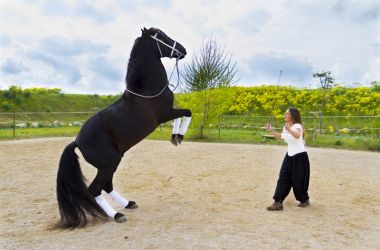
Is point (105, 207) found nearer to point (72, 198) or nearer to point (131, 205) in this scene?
point (72, 198)

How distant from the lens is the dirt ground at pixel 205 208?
356 centimetres

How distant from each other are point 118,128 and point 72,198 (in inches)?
37.7

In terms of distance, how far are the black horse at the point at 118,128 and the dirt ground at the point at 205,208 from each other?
0.29m

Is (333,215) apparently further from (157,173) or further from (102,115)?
(157,173)

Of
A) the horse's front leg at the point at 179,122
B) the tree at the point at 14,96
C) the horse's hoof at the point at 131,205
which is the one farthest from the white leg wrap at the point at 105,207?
the tree at the point at 14,96

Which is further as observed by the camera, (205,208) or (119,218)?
(205,208)

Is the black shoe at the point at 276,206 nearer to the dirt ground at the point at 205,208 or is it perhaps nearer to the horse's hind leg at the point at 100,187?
the dirt ground at the point at 205,208

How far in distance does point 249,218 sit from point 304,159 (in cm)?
116

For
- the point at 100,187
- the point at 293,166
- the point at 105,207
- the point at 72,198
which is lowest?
the point at 105,207

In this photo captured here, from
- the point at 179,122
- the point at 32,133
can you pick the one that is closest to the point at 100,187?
the point at 179,122

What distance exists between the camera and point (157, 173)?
7426mm

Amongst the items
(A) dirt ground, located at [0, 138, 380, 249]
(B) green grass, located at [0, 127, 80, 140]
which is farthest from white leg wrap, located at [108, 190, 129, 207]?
(B) green grass, located at [0, 127, 80, 140]

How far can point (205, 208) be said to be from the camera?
15.7 ft

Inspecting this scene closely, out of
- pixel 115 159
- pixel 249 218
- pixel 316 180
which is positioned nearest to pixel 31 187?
pixel 115 159
